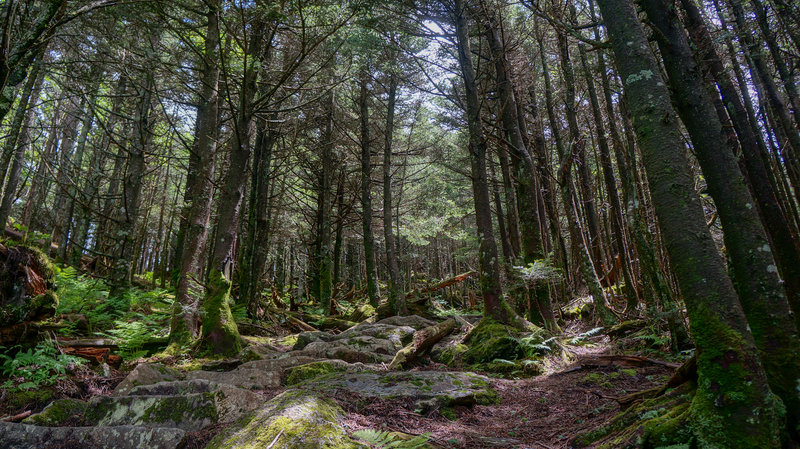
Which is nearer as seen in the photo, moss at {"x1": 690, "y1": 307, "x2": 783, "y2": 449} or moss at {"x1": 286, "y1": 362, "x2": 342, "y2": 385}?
moss at {"x1": 690, "y1": 307, "x2": 783, "y2": 449}

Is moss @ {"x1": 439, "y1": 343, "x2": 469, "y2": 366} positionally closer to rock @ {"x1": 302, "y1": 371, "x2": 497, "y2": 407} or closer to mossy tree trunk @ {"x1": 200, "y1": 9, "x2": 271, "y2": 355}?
rock @ {"x1": 302, "y1": 371, "x2": 497, "y2": 407}

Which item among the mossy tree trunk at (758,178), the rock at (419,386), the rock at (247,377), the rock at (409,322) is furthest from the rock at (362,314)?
the mossy tree trunk at (758,178)

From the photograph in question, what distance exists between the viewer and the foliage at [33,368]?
168 inches

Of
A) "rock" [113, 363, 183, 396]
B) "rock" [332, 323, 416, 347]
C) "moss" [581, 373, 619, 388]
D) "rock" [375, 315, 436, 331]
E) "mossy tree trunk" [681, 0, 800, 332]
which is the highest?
"mossy tree trunk" [681, 0, 800, 332]

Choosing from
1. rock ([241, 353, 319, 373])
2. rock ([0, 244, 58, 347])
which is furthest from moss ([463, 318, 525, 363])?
rock ([0, 244, 58, 347])

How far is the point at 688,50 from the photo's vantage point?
3197 mm

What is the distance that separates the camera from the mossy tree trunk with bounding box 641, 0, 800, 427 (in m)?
2.47

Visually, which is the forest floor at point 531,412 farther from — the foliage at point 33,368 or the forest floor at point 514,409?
the foliage at point 33,368

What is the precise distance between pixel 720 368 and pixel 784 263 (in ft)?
6.34

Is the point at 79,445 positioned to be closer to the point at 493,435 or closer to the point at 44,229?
the point at 493,435

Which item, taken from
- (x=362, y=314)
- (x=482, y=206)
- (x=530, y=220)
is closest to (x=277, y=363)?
(x=482, y=206)

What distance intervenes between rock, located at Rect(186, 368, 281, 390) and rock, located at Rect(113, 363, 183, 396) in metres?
0.35

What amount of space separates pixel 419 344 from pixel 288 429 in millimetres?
5230

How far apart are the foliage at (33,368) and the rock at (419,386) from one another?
3.09 meters
